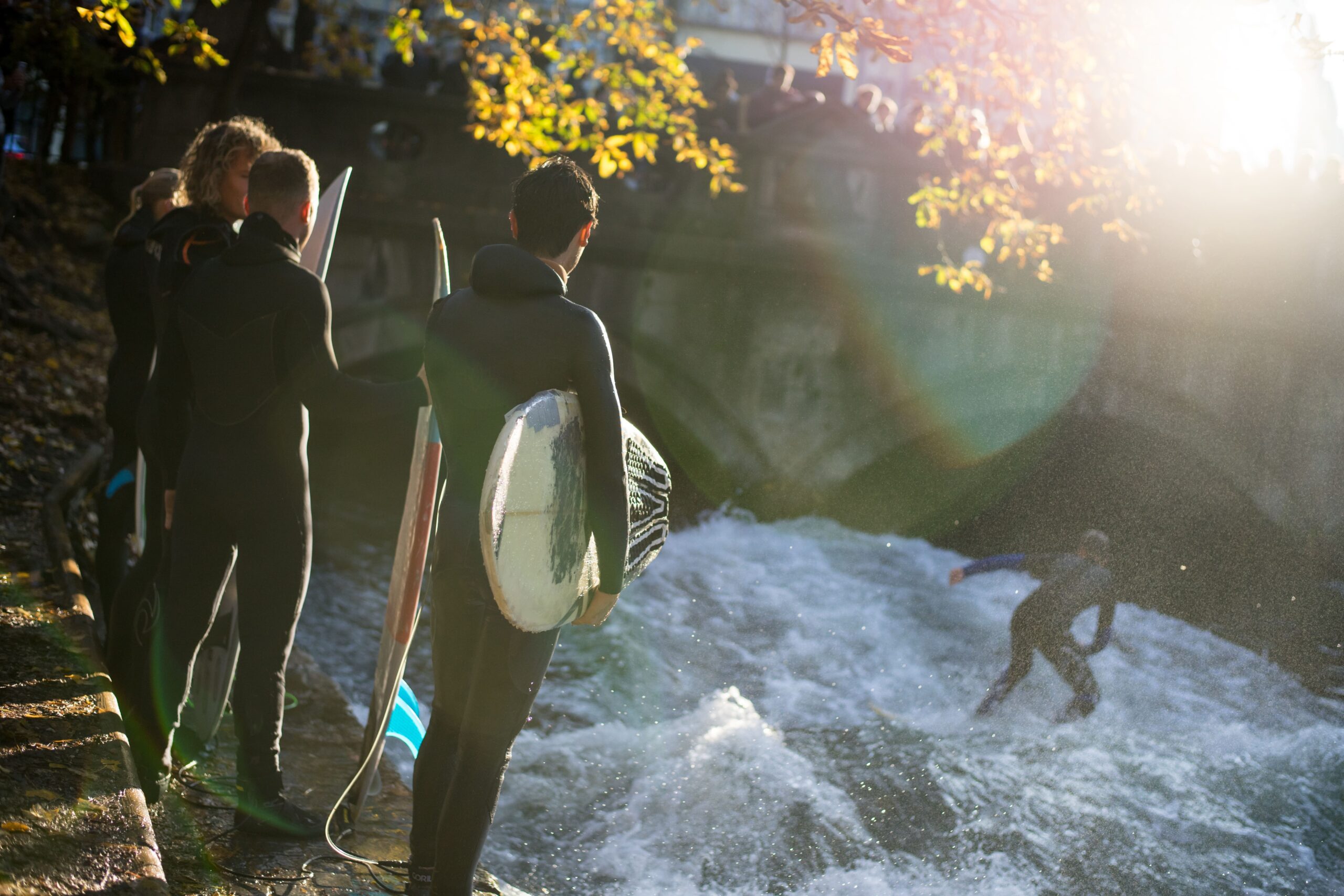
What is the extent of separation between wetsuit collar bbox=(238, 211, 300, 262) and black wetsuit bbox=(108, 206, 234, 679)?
8.6 inches

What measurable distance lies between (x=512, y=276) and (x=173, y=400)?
140 centimetres

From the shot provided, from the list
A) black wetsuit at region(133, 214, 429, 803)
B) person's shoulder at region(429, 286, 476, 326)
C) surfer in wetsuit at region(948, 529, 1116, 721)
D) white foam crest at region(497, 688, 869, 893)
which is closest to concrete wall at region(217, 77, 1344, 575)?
surfer in wetsuit at region(948, 529, 1116, 721)

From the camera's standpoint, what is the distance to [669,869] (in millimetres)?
4562

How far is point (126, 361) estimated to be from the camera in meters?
4.32

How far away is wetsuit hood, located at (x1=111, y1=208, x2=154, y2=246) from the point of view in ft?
13.7

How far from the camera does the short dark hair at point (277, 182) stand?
306 centimetres

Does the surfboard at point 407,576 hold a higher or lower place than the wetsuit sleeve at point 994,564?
higher

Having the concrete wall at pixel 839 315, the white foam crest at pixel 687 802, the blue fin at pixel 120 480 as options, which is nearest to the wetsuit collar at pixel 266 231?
the blue fin at pixel 120 480

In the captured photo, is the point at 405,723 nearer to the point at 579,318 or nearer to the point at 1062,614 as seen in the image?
the point at 579,318

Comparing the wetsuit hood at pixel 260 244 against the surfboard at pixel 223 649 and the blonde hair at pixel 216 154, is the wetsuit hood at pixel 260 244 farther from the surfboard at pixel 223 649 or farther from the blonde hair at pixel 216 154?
the surfboard at pixel 223 649

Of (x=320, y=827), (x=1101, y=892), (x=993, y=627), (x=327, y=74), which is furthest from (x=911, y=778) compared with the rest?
(x=327, y=74)

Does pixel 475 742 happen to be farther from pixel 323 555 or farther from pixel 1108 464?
pixel 1108 464

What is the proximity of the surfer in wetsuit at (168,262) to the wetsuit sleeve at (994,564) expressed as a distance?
576 centimetres

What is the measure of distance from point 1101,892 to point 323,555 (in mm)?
7934
